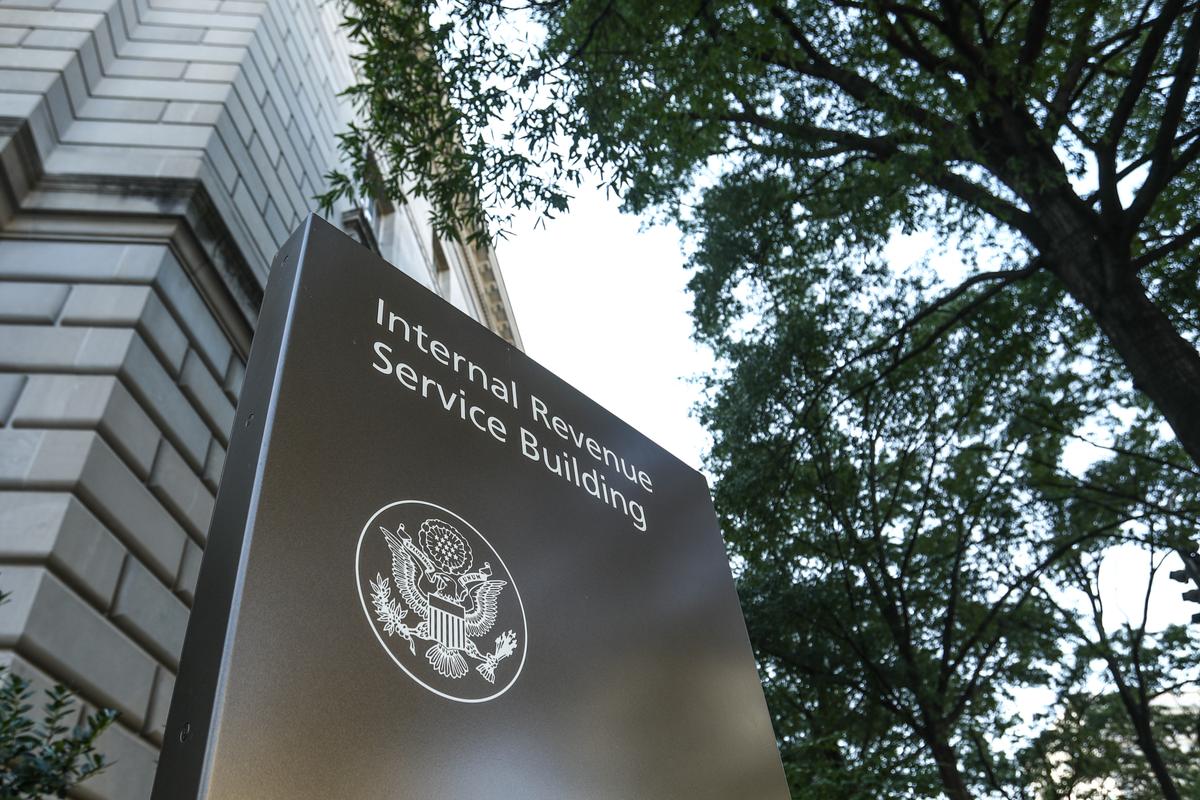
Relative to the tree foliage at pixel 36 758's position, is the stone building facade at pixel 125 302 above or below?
above

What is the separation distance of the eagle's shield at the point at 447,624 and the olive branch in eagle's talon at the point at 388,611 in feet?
0.25

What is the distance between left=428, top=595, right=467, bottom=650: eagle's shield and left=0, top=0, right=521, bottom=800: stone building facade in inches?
184

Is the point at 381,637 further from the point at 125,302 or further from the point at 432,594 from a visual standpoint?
the point at 125,302

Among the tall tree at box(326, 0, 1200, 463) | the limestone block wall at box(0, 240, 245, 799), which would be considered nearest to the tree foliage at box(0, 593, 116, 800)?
the limestone block wall at box(0, 240, 245, 799)

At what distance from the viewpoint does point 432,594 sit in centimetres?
214

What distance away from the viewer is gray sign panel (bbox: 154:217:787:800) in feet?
5.66

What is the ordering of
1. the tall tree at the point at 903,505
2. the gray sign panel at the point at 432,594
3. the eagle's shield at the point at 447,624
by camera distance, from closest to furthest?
the gray sign panel at the point at 432,594 → the eagle's shield at the point at 447,624 → the tall tree at the point at 903,505

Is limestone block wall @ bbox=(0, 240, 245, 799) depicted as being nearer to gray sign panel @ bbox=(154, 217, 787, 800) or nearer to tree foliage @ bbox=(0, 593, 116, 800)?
tree foliage @ bbox=(0, 593, 116, 800)

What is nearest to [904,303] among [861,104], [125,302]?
[861,104]

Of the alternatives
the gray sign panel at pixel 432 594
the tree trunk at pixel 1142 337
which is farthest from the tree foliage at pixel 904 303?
the gray sign panel at pixel 432 594

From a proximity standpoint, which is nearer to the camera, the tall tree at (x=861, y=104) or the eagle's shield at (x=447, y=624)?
the eagle's shield at (x=447, y=624)

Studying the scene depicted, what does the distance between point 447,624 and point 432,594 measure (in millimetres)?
78

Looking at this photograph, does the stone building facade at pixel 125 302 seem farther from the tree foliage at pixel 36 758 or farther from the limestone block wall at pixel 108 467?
the tree foliage at pixel 36 758

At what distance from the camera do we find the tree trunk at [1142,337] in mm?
7770
